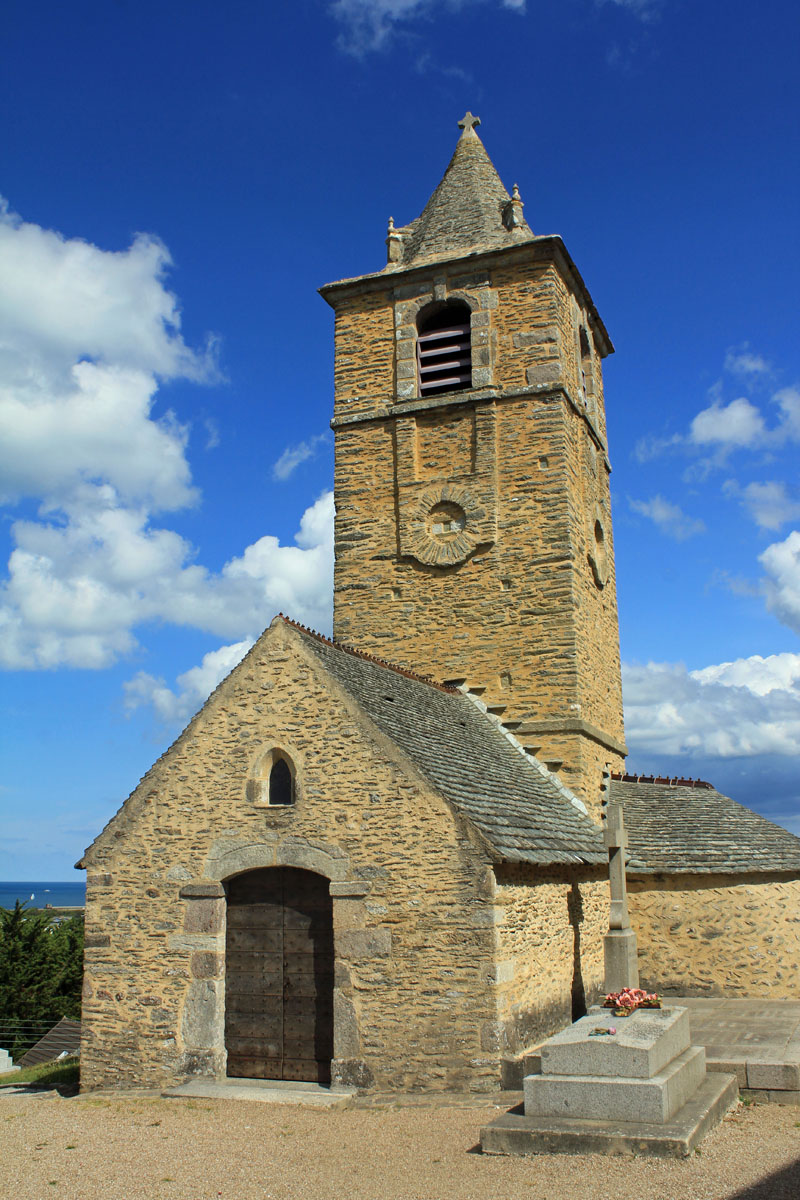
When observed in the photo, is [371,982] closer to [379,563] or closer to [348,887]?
[348,887]

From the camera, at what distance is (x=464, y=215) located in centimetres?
1808

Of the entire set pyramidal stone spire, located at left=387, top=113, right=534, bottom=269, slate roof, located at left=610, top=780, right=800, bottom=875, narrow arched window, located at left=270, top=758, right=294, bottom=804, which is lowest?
slate roof, located at left=610, top=780, right=800, bottom=875

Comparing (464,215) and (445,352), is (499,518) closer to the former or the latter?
(445,352)

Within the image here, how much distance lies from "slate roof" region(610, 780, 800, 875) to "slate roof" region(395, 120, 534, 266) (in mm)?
9620

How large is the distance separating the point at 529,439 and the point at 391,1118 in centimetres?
1059

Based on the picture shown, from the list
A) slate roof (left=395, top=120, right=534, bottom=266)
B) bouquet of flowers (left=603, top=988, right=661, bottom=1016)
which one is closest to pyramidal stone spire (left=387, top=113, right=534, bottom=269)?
slate roof (left=395, top=120, right=534, bottom=266)

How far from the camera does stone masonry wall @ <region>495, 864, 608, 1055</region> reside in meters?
9.49

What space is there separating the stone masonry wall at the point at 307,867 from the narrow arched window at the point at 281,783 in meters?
0.17

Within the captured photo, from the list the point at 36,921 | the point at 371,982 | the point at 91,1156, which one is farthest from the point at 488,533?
the point at 36,921

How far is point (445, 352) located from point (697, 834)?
8950mm

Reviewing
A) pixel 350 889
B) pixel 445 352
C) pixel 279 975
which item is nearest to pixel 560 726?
pixel 350 889

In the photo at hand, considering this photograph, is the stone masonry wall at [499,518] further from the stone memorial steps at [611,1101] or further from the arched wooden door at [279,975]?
the stone memorial steps at [611,1101]

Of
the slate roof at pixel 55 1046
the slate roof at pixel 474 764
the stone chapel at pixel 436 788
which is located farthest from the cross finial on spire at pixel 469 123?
the slate roof at pixel 55 1046

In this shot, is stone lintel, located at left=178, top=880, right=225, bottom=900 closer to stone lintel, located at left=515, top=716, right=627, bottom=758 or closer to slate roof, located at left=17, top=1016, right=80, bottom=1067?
stone lintel, located at left=515, top=716, right=627, bottom=758
